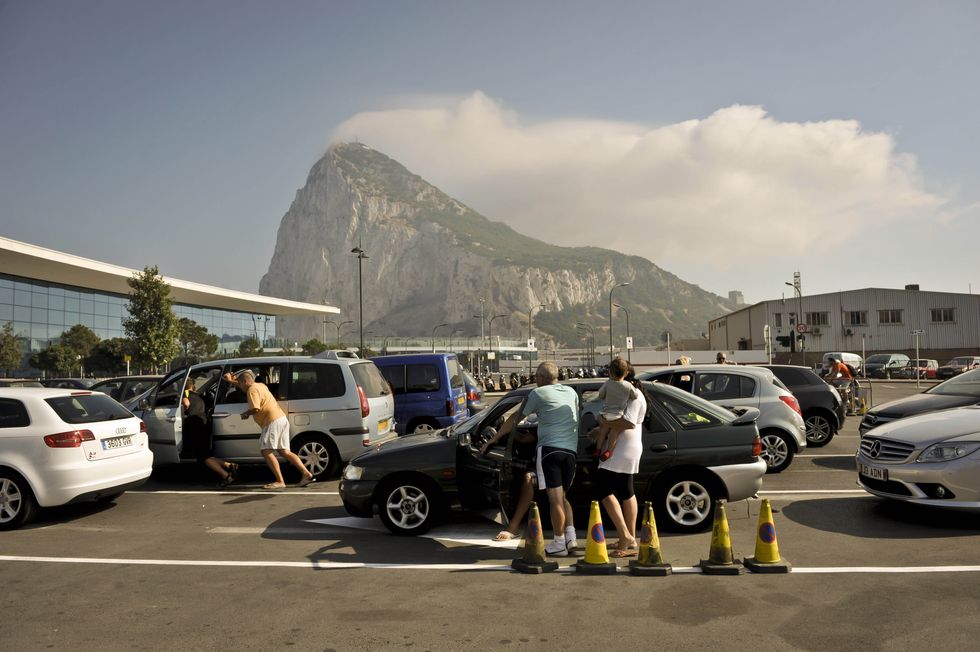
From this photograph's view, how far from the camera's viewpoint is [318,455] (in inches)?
424

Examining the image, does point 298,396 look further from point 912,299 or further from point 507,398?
point 912,299

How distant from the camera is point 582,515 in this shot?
749 centimetres

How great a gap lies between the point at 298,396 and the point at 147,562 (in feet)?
14.7

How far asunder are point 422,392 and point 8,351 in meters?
39.6

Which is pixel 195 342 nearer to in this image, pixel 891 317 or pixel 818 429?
pixel 818 429

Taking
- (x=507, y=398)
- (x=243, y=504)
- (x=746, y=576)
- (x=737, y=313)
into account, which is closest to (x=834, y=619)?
(x=746, y=576)

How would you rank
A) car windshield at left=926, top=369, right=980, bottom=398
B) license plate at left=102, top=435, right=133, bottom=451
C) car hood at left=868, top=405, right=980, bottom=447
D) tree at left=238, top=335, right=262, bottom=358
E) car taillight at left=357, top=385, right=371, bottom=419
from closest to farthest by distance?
car hood at left=868, top=405, right=980, bottom=447 < license plate at left=102, top=435, right=133, bottom=451 < car windshield at left=926, top=369, right=980, bottom=398 < car taillight at left=357, top=385, right=371, bottom=419 < tree at left=238, top=335, right=262, bottom=358

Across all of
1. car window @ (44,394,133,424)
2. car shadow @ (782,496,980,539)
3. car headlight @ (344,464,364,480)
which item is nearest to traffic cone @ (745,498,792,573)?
car shadow @ (782,496,980,539)

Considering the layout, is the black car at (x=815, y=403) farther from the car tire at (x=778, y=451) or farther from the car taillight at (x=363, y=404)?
the car taillight at (x=363, y=404)

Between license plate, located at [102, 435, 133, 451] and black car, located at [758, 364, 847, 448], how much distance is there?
1054 cm

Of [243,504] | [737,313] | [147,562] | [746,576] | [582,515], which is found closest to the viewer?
[746,576]

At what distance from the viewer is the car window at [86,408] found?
804 cm

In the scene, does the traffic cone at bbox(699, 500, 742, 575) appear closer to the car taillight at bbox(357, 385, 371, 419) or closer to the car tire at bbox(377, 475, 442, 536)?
the car tire at bbox(377, 475, 442, 536)

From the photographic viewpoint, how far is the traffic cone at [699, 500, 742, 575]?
5621 millimetres
